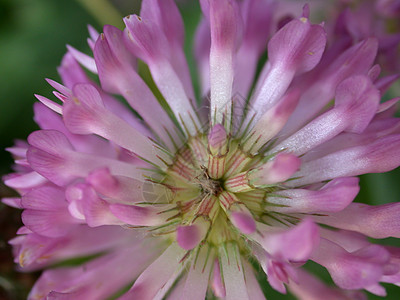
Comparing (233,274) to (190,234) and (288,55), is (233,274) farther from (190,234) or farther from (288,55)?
(288,55)

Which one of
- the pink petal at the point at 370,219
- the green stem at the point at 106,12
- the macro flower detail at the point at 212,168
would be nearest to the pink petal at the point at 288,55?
the macro flower detail at the point at 212,168

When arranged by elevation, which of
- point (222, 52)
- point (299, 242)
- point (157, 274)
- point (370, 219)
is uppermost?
point (222, 52)

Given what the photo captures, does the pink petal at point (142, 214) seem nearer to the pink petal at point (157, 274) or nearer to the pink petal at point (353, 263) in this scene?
the pink petal at point (157, 274)

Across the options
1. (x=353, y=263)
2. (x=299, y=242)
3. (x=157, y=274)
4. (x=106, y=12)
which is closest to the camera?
(x=299, y=242)

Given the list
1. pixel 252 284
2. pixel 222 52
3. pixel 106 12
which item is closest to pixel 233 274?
A: pixel 252 284

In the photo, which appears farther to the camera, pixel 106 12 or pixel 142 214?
pixel 106 12

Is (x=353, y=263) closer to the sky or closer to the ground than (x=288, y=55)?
closer to the ground

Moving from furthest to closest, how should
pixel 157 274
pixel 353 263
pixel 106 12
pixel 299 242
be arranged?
pixel 106 12, pixel 157 274, pixel 353 263, pixel 299 242

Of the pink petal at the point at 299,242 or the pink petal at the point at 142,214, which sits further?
the pink petal at the point at 142,214
